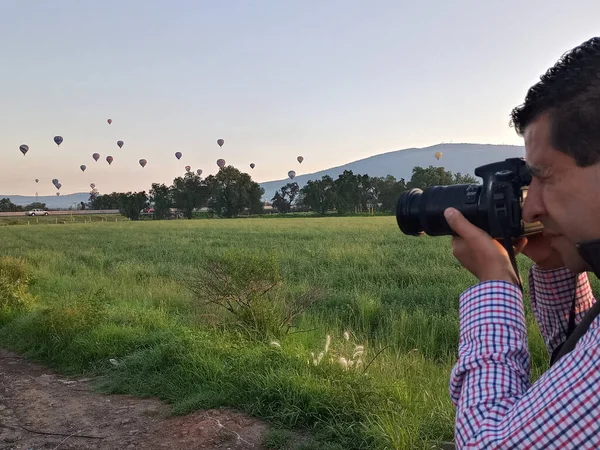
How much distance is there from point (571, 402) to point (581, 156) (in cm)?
43

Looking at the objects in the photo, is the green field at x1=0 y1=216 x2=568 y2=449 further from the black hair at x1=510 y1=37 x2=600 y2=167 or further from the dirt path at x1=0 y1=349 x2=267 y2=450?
the black hair at x1=510 y1=37 x2=600 y2=167

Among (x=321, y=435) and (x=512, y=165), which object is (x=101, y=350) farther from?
(x=512, y=165)

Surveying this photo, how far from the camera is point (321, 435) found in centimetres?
326

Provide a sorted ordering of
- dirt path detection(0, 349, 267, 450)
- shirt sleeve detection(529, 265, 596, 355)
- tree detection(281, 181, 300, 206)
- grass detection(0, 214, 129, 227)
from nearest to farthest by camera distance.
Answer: shirt sleeve detection(529, 265, 596, 355)
dirt path detection(0, 349, 267, 450)
grass detection(0, 214, 129, 227)
tree detection(281, 181, 300, 206)

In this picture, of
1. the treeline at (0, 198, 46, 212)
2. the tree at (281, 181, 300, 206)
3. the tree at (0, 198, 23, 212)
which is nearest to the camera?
the tree at (281, 181, 300, 206)

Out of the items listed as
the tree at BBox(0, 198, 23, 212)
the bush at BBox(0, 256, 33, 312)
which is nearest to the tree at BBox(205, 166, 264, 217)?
the tree at BBox(0, 198, 23, 212)

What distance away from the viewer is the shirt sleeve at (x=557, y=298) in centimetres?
143

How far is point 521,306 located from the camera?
111 centimetres

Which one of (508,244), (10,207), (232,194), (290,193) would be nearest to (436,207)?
(508,244)

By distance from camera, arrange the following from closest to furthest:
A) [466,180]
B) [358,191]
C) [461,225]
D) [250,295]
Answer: [461,225] → [250,295] → [466,180] → [358,191]

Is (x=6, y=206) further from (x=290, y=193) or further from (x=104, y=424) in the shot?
(x=104, y=424)

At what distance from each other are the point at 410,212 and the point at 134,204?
3304 inches

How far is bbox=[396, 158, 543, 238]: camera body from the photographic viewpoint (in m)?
1.23

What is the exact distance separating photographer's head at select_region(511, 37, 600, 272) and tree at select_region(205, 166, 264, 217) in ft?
257
